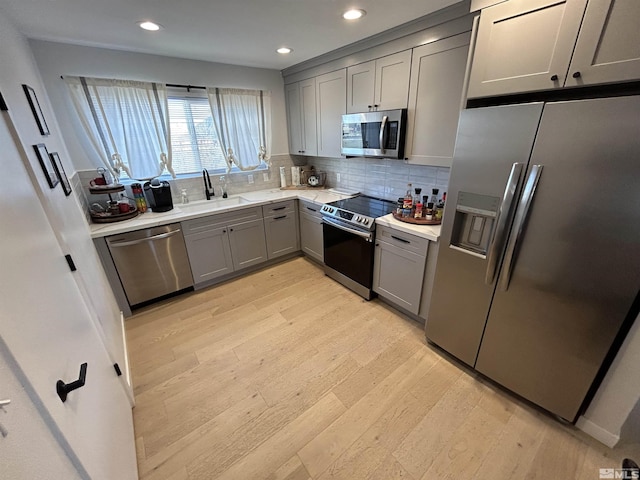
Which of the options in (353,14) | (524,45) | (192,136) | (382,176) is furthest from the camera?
(192,136)

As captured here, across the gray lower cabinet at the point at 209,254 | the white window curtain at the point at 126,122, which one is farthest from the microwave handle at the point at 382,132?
the white window curtain at the point at 126,122

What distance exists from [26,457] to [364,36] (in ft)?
9.82

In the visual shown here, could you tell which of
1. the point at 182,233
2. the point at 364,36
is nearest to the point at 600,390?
the point at 364,36

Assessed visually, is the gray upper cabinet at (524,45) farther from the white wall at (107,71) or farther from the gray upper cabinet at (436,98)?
the white wall at (107,71)

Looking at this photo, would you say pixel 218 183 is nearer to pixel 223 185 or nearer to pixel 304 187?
pixel 223 185

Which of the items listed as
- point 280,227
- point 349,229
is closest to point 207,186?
point 280,227

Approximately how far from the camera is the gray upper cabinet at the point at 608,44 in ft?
3.45

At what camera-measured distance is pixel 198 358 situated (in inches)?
82.0

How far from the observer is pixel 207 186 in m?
3.23

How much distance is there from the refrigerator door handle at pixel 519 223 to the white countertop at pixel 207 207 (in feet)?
6.24

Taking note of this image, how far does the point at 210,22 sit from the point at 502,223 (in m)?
2.39

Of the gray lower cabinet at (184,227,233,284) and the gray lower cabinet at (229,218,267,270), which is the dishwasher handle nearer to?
the gray lower cabinet at (184,227,233,284)

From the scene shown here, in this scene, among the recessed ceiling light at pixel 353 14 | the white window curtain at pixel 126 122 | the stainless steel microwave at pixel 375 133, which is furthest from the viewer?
the white window curtain at pixel 126 122

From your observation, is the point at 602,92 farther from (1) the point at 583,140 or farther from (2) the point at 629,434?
(2) the point at 629,434
